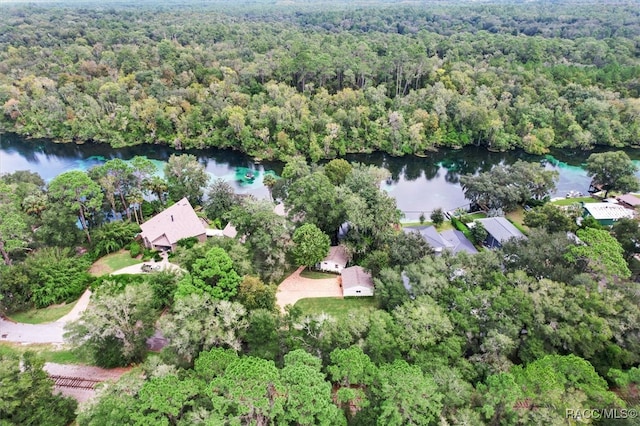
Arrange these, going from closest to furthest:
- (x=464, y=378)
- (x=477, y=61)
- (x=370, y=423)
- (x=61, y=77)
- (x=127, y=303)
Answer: (x=370, y=423) → (x=464, y=378) → (x=127, y=303) → (x=61, y=77) → (x=477, y=61)

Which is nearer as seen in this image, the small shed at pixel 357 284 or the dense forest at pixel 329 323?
the dense forest at pixel 329 323

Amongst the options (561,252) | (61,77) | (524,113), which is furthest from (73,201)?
(524,113)

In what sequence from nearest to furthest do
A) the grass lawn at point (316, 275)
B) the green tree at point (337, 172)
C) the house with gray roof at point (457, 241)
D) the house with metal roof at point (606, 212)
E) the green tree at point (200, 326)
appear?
the green tree at point (200, 326), the grass lawn at point (316, 275), the house with gray roof at point (457, 241), the house with metal roof at point (606, 212), the green tree at point (337, 172)

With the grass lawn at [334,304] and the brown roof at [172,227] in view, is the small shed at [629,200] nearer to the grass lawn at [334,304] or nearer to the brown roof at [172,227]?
the grass lawn at [334,304]

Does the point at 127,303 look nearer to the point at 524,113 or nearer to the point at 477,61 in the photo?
the point at 524,113

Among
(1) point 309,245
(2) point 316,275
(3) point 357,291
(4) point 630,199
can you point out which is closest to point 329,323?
(3) point 357,291

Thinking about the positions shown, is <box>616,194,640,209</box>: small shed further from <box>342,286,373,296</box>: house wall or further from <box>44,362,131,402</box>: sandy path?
<box>44,362,131,402</box>: sandy path

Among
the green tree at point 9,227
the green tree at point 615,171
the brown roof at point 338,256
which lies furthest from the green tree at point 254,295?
the green tree at point 615,171
